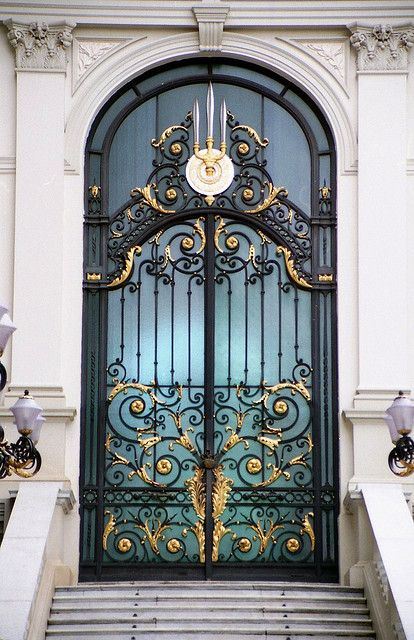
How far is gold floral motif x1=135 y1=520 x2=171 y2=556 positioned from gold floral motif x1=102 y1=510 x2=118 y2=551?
0.68ft

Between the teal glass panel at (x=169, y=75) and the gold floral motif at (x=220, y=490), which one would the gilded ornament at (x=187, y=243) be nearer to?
the teal glass panel at (x=169, y=75)

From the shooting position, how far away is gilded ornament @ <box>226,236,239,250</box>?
16391 millimetres

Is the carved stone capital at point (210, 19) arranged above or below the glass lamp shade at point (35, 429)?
above

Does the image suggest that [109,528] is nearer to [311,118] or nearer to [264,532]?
[264,532]

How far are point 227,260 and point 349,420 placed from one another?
1899 millimetres

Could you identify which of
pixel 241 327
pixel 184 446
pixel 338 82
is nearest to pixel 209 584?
pixel 184 446

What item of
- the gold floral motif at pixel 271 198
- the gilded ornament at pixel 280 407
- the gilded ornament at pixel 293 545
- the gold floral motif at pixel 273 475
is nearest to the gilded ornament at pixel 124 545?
the gold floral motif at pixel 273 475

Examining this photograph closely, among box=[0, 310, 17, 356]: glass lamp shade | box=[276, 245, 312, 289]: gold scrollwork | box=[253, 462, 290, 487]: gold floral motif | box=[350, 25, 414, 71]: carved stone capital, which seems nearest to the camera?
box=[0, 310, 17, 356]: glass lamp shade

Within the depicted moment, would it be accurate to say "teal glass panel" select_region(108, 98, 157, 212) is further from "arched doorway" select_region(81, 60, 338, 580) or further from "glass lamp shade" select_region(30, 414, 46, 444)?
"glass lamp shade" select_region(30, 414, 46, 444)

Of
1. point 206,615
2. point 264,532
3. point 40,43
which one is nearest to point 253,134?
point 40,43

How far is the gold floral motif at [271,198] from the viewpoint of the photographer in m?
16.4

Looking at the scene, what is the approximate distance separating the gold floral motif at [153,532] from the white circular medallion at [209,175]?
307cm

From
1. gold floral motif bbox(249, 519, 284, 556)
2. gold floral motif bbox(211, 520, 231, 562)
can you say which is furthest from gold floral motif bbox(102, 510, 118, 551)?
gold floral motif bbox(249, 519, 284, 556)

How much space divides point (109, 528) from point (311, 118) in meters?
4.22
